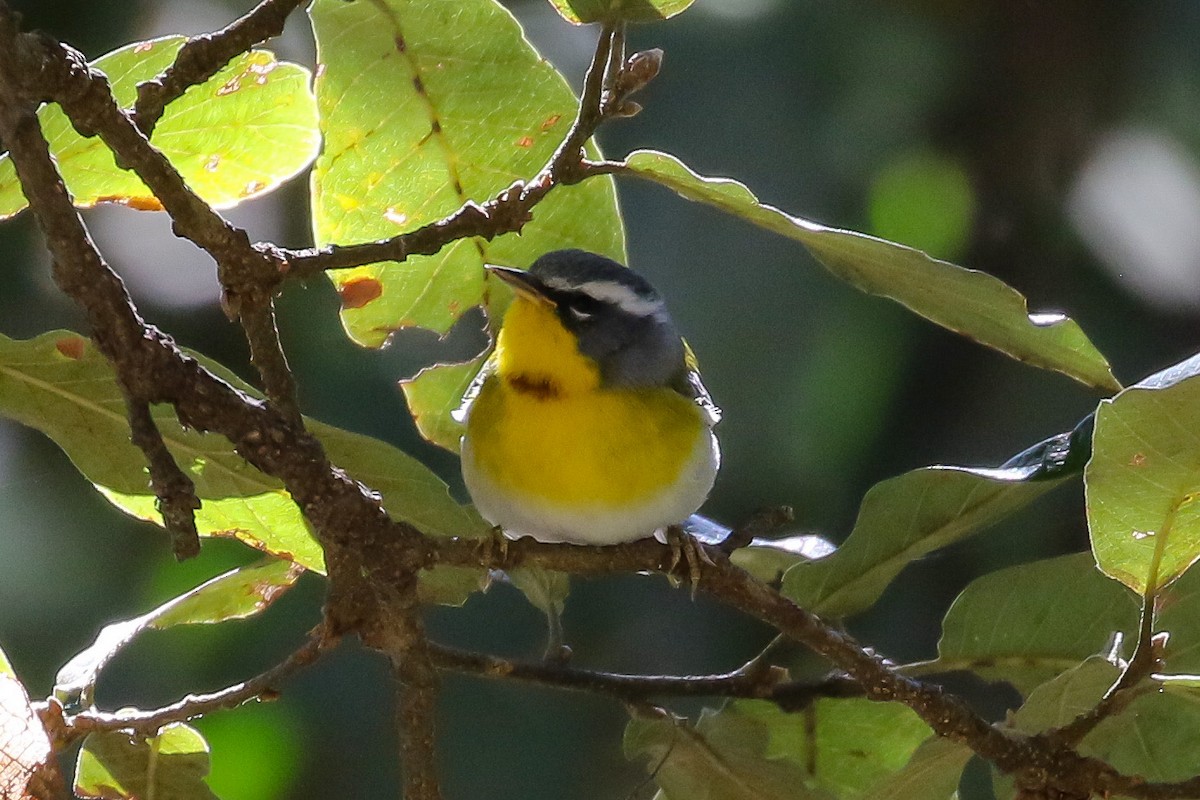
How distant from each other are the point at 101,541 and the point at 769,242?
3.78 feet

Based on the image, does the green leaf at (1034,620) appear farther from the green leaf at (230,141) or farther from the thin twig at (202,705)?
the green leaf at (230,141)

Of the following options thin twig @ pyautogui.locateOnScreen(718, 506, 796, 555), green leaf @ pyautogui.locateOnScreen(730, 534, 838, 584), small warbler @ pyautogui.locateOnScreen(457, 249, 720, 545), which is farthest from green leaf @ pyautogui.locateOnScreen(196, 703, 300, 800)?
thin twig @ pyautogui.locateOnScreen(718, 506, 796, 555)

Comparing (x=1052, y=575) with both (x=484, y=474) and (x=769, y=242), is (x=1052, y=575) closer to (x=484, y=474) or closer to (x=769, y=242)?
(x=484, y=474)

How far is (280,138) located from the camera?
4.39ft

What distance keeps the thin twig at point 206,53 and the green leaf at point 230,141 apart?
22cm

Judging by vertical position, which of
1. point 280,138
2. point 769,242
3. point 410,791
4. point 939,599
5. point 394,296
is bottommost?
point 939,599

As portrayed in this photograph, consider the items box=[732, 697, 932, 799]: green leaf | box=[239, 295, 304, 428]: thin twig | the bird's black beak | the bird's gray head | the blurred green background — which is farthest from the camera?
the blurred green background

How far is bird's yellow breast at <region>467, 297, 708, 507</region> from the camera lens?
1.57m

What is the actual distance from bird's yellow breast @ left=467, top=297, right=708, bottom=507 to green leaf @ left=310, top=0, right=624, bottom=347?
0.25 meters

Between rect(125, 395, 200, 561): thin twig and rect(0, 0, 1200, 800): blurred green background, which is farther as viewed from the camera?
rect(0, 0, 1200, 800): blurred green background

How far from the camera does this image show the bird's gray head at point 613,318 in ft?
5.14

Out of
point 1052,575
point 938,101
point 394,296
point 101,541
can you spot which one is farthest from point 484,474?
point 938,101

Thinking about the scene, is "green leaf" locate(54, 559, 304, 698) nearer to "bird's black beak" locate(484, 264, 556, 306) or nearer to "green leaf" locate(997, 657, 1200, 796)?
"bird's black beak" locate(484, 264, 556, 306)

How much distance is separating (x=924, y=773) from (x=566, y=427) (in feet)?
1.90
